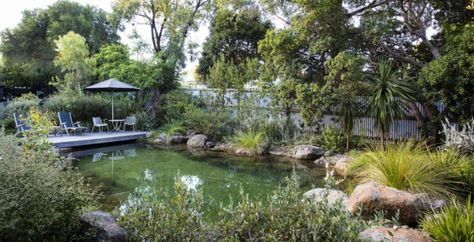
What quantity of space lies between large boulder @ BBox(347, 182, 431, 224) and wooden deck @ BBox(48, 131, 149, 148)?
833 centimetres

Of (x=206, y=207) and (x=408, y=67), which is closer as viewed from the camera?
(x=206, y=207)

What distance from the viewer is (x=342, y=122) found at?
390 inches

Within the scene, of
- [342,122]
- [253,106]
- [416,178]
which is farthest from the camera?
[253,106]

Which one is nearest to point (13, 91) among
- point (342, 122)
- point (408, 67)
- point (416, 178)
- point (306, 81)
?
point (306, 81)

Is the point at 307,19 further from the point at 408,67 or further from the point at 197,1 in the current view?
the point at 197,1

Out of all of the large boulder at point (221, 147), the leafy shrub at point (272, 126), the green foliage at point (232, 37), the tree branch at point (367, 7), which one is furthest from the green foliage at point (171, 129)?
the tree branch at point (367, 7)

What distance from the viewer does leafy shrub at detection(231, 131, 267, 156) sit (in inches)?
421

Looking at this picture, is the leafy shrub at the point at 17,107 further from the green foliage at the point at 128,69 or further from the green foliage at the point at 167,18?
the green foliage at the point at 167,18

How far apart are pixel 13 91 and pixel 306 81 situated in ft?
56.7

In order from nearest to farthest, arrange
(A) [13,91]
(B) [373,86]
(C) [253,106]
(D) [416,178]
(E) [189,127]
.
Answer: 1. (D) [416,178]
2. (B) [373,86]
3. (C) [253,106]
4. (E) [189,127]
5. (A) [13,91]

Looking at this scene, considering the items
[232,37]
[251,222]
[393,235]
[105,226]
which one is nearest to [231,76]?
[232,37]

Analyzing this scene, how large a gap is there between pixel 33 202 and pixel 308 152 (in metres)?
8.13

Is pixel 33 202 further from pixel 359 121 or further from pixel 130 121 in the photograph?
pixel 130 121

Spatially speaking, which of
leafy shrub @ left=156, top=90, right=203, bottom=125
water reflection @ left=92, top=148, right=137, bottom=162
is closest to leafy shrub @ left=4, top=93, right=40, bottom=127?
water reflection @ left=92, top=148, right=137, bottom=162
